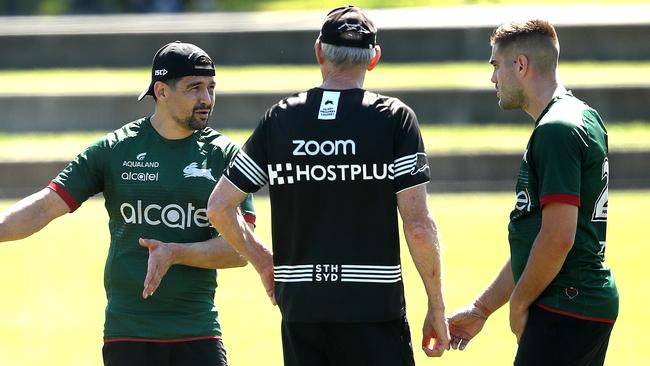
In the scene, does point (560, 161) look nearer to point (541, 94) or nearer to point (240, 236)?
point (541, 94)

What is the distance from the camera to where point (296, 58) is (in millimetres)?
20375

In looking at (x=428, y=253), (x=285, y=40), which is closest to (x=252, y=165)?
(x=428, y=253)

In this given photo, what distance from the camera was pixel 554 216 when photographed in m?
4.61

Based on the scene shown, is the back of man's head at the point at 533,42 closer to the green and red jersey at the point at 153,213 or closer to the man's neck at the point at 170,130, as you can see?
the green and red jersey at the point at 153,213

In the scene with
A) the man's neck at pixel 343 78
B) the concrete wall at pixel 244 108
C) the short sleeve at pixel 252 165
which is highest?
the concrete wall at pixel 244 108

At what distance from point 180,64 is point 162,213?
0.65 meters

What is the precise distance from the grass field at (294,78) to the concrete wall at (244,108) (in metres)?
0.32

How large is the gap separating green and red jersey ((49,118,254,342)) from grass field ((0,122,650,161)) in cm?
1063

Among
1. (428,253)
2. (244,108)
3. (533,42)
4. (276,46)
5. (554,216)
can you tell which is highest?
(276,46)

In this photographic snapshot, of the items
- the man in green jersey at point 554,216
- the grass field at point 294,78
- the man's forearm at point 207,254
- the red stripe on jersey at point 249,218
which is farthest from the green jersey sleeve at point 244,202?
the grass field at point 294,78

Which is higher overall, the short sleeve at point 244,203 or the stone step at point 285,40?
the stone step at point 285,40

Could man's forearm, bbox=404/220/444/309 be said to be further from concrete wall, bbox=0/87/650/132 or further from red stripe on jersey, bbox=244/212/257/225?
concrete wall, bbox=0/87/650/132

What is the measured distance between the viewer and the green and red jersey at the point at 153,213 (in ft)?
17.0

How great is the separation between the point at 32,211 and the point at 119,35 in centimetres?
1557
